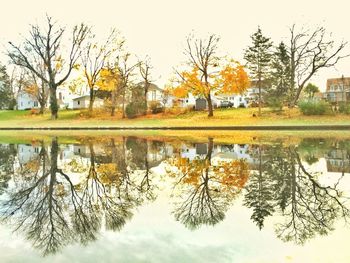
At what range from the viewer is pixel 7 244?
6.16 meters

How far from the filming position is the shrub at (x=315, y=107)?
48.4 meters

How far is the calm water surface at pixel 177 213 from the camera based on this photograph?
570 cm

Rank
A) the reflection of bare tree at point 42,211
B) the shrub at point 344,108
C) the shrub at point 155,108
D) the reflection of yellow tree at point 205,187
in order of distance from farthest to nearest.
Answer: the shrub at point 155,108 → the shrub at point 344,108 → the reflection of yellow tree at point 205,187 → the reflection of bare tree at point 42,211

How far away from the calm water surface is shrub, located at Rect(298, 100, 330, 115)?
35.9 metres

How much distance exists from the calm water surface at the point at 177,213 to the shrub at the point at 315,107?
35.9 metres

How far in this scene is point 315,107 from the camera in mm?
48531

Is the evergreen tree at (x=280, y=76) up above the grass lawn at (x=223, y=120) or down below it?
above

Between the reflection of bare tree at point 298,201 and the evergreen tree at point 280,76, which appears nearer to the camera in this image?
the reflection of bare tree at point 298,201

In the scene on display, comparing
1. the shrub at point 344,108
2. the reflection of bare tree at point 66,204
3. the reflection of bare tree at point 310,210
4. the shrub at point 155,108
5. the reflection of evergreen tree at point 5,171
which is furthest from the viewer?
the shrub at point 155,108

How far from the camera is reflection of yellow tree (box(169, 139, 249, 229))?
7.65 meters

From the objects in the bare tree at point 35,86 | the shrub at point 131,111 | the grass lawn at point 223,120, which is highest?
the bare tree at point 35,86

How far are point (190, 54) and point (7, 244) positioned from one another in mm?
56096

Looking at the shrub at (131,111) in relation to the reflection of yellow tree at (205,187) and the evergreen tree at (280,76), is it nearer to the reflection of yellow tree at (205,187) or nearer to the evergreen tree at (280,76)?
the evergreen tree at (280,76)

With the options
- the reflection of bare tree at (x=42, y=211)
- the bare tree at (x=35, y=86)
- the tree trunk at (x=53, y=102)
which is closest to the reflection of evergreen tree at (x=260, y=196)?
the reflection of bare tree at (x=42, y=211)
